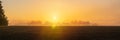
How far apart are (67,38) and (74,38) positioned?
0.93 meters

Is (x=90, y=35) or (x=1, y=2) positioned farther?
(x=1, y=2)

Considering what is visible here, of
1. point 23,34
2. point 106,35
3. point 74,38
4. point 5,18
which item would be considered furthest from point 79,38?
point 5,18

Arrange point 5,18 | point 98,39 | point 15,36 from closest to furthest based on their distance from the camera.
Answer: point 98,39
point 15,36
point 5,18

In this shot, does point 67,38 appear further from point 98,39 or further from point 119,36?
point 119,36

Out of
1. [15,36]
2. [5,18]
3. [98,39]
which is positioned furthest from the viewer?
[5,18]

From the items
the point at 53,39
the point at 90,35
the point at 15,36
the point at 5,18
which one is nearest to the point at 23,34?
the point at 15,36

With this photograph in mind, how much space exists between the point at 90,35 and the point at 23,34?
922cm

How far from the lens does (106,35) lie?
47.2 metres

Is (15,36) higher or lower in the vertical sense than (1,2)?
lower

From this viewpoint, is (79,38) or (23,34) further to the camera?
(23,34)

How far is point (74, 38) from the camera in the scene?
45312mm

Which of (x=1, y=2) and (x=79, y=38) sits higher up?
(x=1, y=2)

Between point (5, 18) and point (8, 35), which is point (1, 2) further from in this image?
point (8, 35)

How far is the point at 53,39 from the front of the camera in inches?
1770
